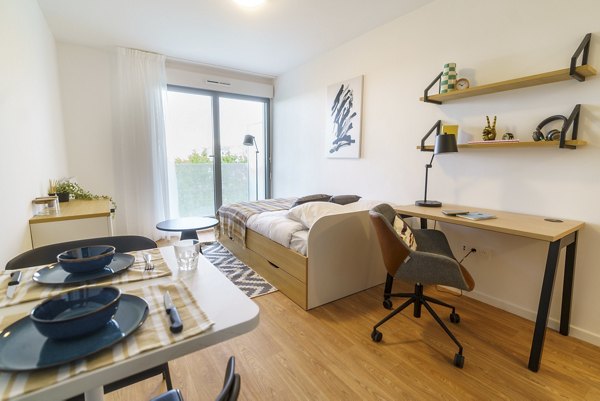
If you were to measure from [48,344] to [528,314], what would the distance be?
2.79 meters

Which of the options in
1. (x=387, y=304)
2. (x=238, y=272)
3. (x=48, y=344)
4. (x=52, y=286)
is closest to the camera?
(x=48, y=344)

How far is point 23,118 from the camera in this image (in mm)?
2084

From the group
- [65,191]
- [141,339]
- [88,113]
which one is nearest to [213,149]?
[88,113]

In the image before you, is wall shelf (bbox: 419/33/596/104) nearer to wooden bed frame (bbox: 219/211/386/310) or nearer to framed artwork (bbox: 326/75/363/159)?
framed artwork (bbox: 326/75/363/159)

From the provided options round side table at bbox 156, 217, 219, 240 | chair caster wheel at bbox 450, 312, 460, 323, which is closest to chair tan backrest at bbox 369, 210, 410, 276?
chair caster wheel at bbox 450, 312, 460, 323

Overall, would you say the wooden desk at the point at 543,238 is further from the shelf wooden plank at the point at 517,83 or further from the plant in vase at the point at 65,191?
the plant in vase at the point at 65,191

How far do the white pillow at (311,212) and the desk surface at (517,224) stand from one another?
553mm

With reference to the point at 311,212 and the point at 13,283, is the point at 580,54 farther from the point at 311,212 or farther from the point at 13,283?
the point at 13,283

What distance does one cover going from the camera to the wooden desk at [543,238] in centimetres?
160

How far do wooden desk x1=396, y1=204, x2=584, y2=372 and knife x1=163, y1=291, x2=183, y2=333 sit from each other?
1789mm

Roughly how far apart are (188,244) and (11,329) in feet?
1.69

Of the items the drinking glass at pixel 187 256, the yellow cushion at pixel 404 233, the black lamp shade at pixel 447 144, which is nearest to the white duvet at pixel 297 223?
the yellow cushion at pixel 404 233

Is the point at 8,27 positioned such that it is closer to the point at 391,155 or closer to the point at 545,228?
the point at 391,155

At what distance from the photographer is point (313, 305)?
233cm
